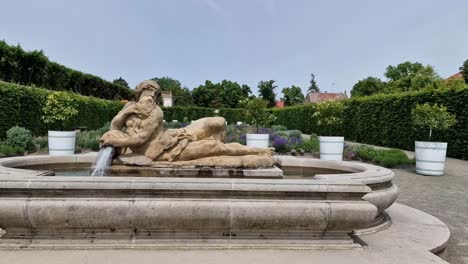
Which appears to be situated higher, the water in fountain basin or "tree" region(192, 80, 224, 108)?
"tree" region(192, 80, 224, 108)

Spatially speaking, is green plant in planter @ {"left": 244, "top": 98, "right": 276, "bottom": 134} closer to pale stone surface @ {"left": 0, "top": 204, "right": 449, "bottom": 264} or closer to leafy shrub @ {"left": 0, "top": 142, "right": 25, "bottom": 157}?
leafy shrub @ {"left": 0, "top": 142, "right": 25, "bottom": 157}

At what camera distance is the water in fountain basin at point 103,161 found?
412 centimetres

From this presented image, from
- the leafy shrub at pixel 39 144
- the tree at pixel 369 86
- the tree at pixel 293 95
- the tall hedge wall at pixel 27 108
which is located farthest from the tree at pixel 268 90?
the leafy shrub at pixel 39 144

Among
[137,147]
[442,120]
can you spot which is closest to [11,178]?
[137,147]

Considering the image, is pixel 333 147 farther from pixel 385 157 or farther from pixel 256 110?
pixel 256 110

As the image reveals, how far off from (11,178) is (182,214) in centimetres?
163

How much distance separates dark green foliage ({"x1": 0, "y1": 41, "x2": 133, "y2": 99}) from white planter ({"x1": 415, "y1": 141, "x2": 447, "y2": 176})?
18.9 m

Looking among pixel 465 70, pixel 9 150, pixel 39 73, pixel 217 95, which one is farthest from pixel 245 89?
pixel 9 150

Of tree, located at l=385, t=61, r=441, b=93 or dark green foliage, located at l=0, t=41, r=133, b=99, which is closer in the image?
dark green foliage, located at l=0, t=41, r=133, b=99

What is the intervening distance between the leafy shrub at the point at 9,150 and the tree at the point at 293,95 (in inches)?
1918

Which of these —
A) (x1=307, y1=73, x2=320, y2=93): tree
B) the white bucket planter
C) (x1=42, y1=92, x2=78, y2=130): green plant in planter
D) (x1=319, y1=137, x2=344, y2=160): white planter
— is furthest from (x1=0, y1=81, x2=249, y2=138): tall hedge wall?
(x1=307, y1=73, x2=320, y2=93): tree

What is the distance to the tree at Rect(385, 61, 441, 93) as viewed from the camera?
120ft

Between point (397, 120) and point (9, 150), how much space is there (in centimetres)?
1727

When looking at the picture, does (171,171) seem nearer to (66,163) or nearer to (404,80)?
(66,163)
